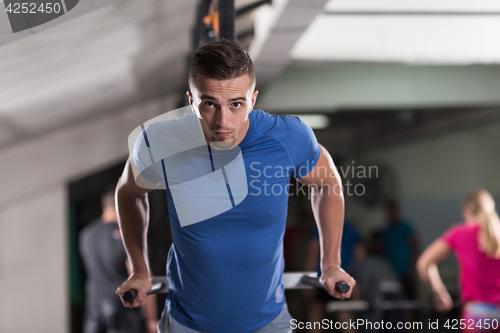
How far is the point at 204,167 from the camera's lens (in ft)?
3.76

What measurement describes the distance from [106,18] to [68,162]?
12.2 ft

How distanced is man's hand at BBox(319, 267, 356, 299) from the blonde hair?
1.72m

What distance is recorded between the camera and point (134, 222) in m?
1.23

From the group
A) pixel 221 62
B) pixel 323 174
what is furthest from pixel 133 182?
pixel 323 174

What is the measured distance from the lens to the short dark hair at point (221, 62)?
996 millimetres

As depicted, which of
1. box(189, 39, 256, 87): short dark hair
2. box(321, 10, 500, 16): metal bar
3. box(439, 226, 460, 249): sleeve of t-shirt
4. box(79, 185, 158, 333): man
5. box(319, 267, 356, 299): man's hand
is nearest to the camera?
box(189, 39, 256, 87): short dark hair

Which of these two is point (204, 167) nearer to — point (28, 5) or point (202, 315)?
point (202, 315)

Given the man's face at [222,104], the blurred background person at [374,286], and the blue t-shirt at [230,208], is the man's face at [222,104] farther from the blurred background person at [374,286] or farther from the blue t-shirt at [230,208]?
the blurred background person at [374,286]

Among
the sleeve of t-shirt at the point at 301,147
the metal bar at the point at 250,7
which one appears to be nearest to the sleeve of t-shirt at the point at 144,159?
the sleeve of t-shirt at the point at 301,147

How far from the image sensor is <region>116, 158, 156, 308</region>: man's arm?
118 cm

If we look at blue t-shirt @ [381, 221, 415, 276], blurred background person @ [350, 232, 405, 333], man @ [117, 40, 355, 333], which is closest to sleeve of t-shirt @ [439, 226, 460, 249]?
blurred background person @ [350, 232, 405, 333]

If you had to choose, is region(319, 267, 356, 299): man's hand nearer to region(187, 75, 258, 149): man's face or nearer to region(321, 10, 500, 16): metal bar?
region(187, 75, 258, 149): man's face

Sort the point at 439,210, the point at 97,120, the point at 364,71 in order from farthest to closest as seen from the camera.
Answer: the point at 97,120
the point at 439,210
the point at 364,71

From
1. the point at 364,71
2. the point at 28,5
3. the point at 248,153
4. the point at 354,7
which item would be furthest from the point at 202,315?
the point at 364,71
